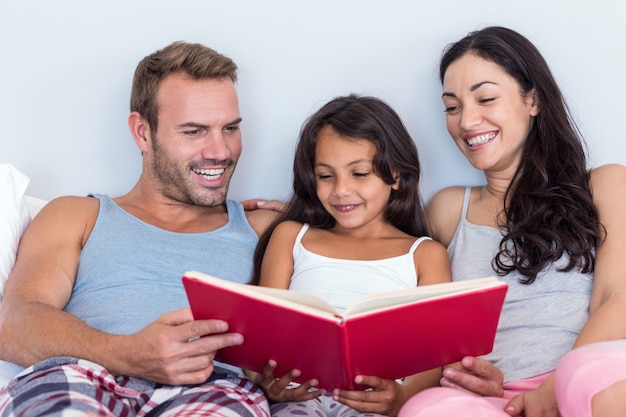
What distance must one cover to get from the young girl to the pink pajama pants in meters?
0.33

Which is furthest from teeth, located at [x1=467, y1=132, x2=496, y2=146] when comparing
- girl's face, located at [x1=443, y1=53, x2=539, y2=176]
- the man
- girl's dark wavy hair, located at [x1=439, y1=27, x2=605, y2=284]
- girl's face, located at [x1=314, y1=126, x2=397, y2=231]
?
the man

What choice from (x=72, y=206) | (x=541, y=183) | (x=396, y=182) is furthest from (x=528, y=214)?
(x=72, y=206)

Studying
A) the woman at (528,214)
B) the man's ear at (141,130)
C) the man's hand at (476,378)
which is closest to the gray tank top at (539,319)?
the woman at (528,214)

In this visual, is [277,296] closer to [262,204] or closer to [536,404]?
[536,404]

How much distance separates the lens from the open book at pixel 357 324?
4.12 ft

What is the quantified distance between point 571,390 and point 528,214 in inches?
28.4

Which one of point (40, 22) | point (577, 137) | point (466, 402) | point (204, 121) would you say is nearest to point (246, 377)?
point (466, 402)

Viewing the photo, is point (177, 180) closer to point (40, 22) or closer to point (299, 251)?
point (299, 251)

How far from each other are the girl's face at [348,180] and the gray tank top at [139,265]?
0.28 metres

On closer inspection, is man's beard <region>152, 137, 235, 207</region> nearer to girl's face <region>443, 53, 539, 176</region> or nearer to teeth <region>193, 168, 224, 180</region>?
teeth <region>193, 168, 224, 180</region>

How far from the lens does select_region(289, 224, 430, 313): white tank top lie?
186 centimetres

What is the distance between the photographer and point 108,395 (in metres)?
1.46

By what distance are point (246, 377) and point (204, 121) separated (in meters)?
0.73

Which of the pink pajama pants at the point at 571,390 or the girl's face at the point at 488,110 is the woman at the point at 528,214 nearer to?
the girl's face at the point at 488,110
